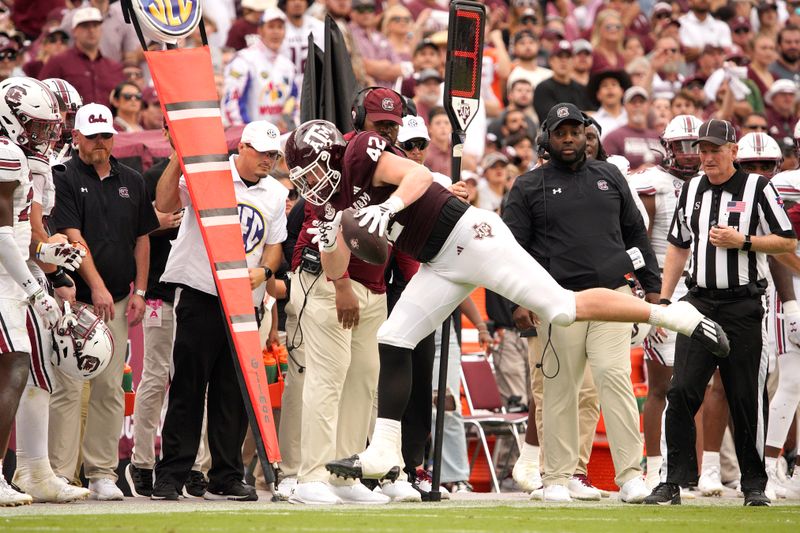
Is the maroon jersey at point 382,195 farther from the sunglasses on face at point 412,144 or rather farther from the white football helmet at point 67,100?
the white football helmet at point 67,100

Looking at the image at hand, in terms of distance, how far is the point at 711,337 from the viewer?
7.27 metres

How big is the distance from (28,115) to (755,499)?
15.4 ft

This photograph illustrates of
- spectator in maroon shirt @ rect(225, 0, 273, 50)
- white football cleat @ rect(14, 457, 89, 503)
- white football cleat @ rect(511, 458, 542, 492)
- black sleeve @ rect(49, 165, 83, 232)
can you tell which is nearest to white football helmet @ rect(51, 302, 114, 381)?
white football cleat @ rect(14, 457, 89, 503)

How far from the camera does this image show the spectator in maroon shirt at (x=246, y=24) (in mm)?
15227

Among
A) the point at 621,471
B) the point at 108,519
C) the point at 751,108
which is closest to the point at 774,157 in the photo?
the point at 621,471

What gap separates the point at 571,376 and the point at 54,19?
879 cm

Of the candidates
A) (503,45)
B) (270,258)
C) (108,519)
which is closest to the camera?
(108,519)

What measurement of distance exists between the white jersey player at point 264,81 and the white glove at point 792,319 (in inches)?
235

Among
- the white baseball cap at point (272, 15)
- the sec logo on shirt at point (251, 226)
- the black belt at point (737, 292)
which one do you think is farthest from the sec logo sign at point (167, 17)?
the white baseball cap at point (272, 15)

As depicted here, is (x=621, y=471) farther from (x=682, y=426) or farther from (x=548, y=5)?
(x=548, y=5)

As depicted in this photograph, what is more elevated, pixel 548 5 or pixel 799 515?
pixel 548 5

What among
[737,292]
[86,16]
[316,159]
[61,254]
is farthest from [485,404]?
[86,16]

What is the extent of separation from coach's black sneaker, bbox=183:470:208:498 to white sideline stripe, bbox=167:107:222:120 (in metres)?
2.37

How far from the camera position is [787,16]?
20.2 meters
